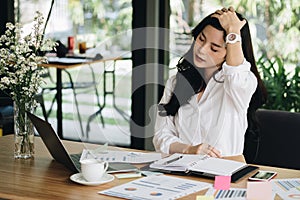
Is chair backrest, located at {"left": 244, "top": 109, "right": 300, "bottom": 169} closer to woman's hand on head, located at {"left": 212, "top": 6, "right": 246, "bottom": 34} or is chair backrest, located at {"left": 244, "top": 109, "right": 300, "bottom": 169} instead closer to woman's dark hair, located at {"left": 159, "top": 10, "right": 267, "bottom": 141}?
woman's dark hair, located at {"left": 159, "top": 10, "right": 267, "bottom": 141}

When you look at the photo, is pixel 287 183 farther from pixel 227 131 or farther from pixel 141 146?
pixel 141 146

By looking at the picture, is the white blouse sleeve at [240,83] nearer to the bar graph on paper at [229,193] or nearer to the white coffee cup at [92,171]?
the bar graph on paper at [229,193]

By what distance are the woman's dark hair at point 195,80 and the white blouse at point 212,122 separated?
3cm

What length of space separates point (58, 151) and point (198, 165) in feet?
1.59

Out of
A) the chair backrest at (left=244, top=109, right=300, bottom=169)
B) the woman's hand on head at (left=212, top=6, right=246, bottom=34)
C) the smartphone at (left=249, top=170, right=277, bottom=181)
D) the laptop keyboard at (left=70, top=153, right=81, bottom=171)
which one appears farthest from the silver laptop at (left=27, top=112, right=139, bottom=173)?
the chair backrest at (left=244, top=109, right=300, bottom=169)

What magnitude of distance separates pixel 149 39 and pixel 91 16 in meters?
0.65

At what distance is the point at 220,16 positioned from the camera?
97.2 inches

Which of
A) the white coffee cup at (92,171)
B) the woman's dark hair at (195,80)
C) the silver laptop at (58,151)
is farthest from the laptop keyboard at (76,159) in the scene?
the woman's dark hair at (195,80)

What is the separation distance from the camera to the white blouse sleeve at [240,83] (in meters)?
2.38

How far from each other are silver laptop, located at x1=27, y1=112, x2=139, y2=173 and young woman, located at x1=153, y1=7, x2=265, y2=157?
0.95 ft

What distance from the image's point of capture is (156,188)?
6.40ft

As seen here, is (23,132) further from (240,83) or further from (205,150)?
(240,83)

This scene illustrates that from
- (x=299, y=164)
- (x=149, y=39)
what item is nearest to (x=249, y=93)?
(x=299, y=164)

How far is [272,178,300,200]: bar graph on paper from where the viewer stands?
1.90 m
